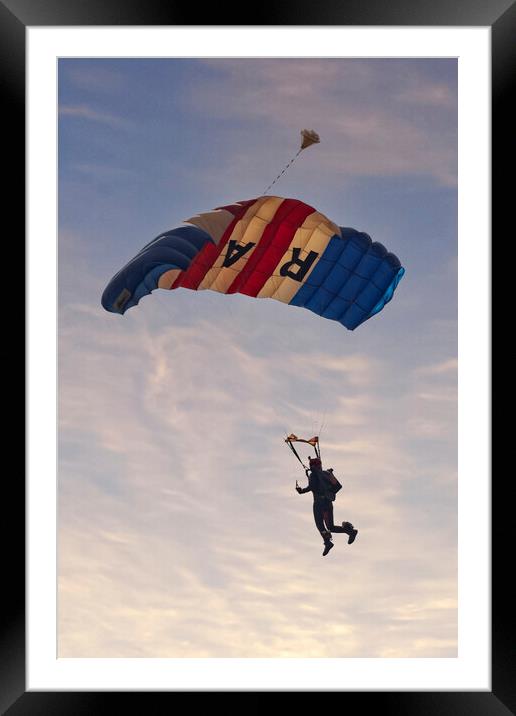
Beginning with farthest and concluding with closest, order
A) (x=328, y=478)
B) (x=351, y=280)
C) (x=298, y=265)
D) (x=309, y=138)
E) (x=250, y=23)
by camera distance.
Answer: (x=328, y=478), (x=298, y=265), (x=351, y=280), (x=309, y=138), (x=250, y=23)

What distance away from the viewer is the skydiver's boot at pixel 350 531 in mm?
10977

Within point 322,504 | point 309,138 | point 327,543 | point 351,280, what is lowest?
point 327,543

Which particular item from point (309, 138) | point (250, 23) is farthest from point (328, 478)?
point (250, 23)

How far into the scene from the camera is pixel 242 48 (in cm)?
702

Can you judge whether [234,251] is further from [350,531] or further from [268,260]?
[350,531]

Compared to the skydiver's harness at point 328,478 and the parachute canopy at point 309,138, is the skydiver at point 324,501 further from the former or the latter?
the parachute canopy at point 309,138

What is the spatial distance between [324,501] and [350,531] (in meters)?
0.61

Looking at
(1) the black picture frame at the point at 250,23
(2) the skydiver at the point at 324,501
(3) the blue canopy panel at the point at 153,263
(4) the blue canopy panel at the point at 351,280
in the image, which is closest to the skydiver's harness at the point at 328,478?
(2) the skydiver at the point at 324,501

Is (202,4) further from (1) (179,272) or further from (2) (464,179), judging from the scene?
(1) (179,272)

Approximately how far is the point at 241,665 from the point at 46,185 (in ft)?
12.7

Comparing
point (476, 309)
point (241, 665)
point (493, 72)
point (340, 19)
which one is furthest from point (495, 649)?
point (340, 19)

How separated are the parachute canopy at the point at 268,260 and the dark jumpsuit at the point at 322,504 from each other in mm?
2088

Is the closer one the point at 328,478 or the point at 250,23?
the point at 250,23

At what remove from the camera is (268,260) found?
9.17 meters
